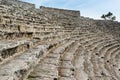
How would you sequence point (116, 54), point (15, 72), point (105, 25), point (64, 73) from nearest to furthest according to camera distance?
1. point (15, 72)
2. point (64, 73)
3. point (116, 54)
4. point (105, 25)

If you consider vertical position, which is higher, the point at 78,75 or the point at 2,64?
the point at 2,64

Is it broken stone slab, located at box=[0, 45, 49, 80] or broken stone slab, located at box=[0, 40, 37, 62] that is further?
broken stone slab, located at box=[0, 40, 37, 62]

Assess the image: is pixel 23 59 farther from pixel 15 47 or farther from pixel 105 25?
pixel 105 25

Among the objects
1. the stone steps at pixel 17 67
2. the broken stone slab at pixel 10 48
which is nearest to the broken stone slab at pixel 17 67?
the stone steps at pixel 17 67

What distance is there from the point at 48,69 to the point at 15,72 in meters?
1.11

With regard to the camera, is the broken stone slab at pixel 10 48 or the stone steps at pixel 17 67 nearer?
the stone steps at pixel 17 67

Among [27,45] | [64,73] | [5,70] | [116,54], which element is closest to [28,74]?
[5,70]

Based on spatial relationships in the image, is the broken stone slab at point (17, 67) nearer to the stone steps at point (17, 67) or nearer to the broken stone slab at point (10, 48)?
the stone steps at point (17, 67)

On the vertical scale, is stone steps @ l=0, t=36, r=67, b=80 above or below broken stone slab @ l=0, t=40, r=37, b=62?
below

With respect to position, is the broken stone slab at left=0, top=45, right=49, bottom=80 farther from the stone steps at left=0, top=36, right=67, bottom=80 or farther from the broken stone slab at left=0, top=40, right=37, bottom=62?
the broken stone slab at left=0, top=40, right=37, bottom=62

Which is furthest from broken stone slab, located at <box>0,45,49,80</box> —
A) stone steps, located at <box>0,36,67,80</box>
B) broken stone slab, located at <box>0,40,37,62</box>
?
broken stone slab, located at <box>0,40,37,62</box>

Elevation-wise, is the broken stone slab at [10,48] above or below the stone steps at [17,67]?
above

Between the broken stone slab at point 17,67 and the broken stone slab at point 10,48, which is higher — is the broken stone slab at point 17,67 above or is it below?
below

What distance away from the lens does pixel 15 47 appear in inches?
153
